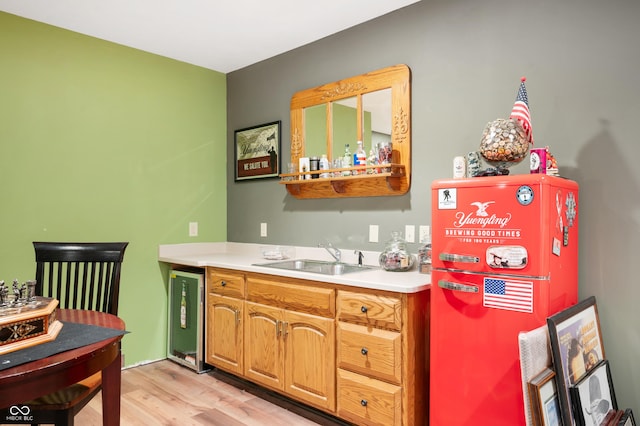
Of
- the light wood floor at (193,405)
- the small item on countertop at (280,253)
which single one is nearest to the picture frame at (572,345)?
the light wood floor at (193,405)

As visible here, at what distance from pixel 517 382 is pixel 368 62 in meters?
2.14

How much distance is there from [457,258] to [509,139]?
0.57 m

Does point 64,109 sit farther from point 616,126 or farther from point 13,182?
point 616,126

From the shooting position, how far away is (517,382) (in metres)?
1.79

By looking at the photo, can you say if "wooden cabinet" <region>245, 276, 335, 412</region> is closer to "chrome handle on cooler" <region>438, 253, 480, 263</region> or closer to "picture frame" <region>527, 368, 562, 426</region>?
"chrome handle on cooler" <region>438, 253, 480, 263</region>

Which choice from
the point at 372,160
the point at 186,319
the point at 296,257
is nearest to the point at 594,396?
the point at 372,160

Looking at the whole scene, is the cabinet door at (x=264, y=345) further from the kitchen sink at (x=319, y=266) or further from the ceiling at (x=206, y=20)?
the ceiling at (x=206, y=20)

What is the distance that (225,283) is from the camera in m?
3.08

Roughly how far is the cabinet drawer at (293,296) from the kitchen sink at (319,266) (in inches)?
6.1

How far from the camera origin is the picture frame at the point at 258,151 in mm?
3590

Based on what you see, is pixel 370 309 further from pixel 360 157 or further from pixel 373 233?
pixel 360 157

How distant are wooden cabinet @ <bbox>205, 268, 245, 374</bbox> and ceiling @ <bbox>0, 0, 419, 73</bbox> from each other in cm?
174

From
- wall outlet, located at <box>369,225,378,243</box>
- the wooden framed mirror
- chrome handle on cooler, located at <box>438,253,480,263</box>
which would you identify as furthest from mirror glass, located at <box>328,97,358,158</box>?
chrome handle on cooler, located at <box>438,253,480,263</box>

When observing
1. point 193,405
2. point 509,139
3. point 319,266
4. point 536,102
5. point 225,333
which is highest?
point 536,102
